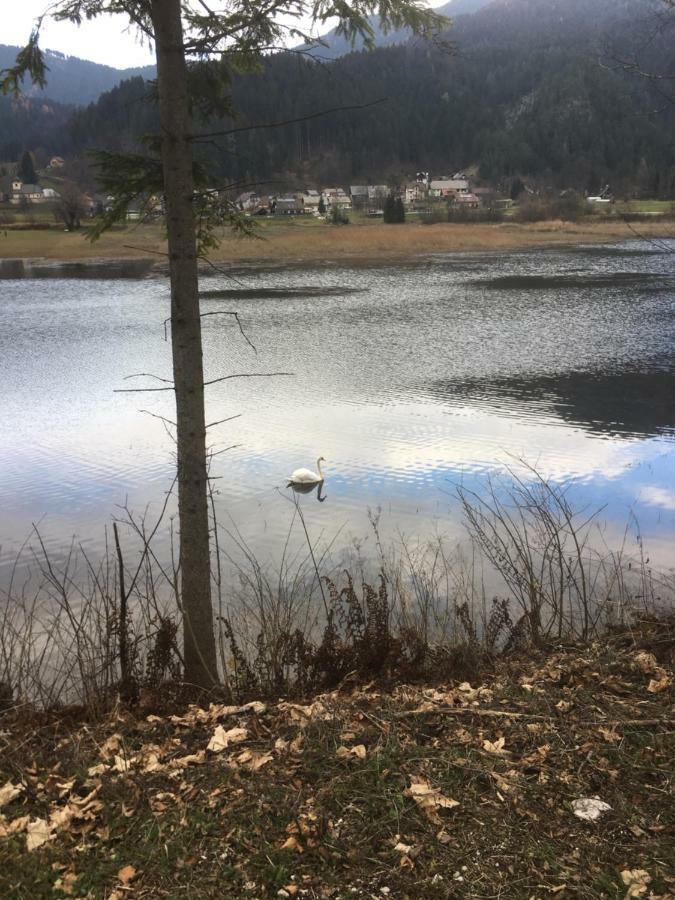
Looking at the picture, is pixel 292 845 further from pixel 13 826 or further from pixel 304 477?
pixel 304 477

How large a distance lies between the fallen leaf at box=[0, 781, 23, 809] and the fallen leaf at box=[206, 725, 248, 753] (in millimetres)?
1011

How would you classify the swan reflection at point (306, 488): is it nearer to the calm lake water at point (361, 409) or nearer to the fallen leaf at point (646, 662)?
the calm lake water at point (361, 409)

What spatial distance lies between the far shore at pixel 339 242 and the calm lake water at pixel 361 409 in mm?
21289

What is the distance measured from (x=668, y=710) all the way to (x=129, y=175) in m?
5.18

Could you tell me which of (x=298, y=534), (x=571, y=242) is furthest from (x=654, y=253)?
(x=298, y=534)

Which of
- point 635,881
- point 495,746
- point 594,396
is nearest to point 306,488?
point 495,746

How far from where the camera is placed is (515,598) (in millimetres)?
7277

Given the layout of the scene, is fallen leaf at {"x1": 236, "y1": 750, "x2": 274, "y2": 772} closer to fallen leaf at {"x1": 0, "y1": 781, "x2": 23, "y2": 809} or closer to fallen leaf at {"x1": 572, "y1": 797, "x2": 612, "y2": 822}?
fallen leaf at {"x1": 0, "y1": 781, "x2": 23, "y2": 809}

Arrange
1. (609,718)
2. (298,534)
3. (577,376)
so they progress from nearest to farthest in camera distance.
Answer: (609,718) → (298,534) → (577,376)

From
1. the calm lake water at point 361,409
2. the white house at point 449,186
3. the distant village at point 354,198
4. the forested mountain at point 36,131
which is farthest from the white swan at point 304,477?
the forested mountain at point 36,131

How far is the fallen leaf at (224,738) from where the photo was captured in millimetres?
4340

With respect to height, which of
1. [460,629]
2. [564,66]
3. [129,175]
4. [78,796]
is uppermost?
[564,66]

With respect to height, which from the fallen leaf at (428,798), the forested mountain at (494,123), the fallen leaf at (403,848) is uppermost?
the forested mountain at (494,123)

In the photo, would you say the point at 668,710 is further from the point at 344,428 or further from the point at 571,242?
the point at 571,242
